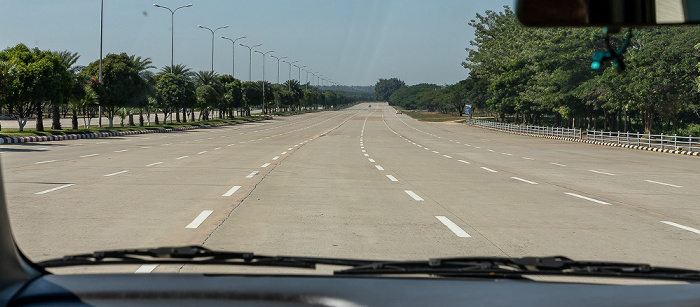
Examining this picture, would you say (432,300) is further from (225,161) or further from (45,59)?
(45,59)

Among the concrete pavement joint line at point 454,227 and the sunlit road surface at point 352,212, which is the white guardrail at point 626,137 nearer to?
the sunlit road surface at point 352,212

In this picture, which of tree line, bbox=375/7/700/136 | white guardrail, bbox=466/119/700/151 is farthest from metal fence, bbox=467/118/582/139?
tree line, bbox=375/7/700/136

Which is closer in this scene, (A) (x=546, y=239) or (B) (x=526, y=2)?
(B) (x=526, y=2)

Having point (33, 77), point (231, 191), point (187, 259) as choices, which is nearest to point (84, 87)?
point (33, 77)

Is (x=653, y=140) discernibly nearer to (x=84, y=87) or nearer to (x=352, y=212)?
(x=352, y=212)

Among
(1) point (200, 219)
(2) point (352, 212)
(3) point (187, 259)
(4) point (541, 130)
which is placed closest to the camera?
(3) point (187, 259)

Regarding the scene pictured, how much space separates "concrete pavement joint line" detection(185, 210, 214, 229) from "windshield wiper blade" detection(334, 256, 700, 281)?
560 centimetres

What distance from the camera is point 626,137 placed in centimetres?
4403

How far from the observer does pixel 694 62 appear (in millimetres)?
36188

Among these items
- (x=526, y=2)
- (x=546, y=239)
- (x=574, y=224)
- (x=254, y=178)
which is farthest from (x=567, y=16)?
(x=254, y=178)

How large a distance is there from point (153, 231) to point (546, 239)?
4.61 m

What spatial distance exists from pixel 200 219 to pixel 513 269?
20.9 feet

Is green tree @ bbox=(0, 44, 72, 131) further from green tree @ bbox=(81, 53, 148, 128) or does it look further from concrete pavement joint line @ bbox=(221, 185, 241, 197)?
concrete pavement joint line @ bbox=(221, 185, 241, 197)

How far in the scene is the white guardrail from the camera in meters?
37.5
